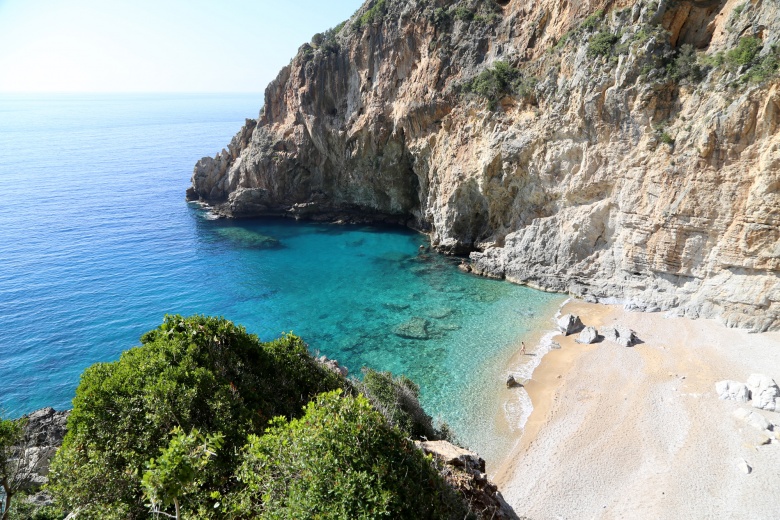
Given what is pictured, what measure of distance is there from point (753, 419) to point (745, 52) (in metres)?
19.7

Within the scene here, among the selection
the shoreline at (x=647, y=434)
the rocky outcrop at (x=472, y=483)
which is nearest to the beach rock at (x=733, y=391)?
the shoreline at (x=647, y=434)

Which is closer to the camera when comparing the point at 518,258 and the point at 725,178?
Answer: the point at 725,178

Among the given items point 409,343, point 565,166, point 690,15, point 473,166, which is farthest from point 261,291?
point 690,15

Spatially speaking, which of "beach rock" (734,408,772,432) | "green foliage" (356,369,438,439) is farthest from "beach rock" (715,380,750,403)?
"green foliage" (356,369,438,439)

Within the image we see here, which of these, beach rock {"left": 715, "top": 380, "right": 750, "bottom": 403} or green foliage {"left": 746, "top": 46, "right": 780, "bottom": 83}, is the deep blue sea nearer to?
beach rock {"left": 715, "top": 380, "right": 750, "bottom": 403}

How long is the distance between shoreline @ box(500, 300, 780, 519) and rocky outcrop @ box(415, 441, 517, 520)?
252 inches

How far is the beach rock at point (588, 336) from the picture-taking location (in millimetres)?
26812

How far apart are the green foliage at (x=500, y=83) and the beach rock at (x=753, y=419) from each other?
84.1 ft

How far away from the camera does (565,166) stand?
→ 3322 centimetres

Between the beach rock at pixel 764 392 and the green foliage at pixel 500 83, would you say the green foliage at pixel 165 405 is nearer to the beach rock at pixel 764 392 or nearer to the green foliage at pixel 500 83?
the beach rock at pixel 764 392

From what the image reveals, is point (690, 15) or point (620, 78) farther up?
point (690, 15)

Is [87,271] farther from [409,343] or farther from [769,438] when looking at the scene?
[769,438]

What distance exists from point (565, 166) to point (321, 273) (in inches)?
894

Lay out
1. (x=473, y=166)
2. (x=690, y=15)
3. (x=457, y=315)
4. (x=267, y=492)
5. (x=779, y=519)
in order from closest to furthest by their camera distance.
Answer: (x=267, y=492) → (x=779, y=519) → (x=690, y=15) → (x=457, y=315) → (x=473, y=166)
